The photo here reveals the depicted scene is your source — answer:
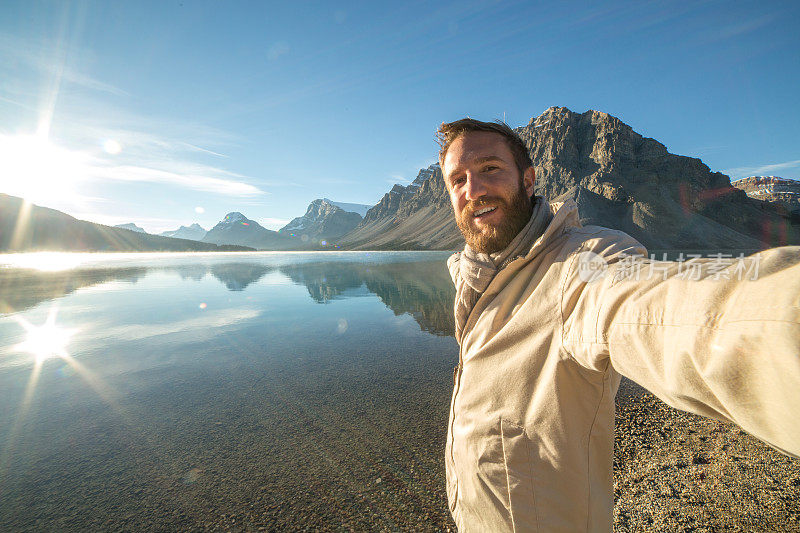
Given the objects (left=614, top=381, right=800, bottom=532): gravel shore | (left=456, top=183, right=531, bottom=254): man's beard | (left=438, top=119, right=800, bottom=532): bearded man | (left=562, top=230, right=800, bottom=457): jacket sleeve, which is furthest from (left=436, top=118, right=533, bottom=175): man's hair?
(left=614, top=381, right=800, bottom=532): gravel shore

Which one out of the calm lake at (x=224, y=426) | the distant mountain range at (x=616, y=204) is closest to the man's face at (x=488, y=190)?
the calm lake at (x=224, y=426)

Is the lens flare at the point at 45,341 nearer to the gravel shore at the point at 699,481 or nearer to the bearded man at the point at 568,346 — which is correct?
the bearded man at the point at 568,346

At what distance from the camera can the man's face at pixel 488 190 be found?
240 cm

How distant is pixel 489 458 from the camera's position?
1913 millimetres

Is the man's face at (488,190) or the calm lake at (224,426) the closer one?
the man's face at (488,190)

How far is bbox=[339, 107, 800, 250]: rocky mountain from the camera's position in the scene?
10215cm

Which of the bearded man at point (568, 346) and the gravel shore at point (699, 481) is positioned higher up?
the bearded man at point (568, 346)

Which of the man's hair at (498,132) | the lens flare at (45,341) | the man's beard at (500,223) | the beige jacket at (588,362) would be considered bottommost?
the lens flare at (45,341)

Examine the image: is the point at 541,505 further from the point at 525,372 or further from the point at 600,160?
the point at 600,160

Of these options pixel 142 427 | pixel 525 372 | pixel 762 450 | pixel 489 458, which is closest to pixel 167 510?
pixel 142 427

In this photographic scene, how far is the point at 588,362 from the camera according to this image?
1441 mm

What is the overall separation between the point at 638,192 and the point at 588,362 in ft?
500

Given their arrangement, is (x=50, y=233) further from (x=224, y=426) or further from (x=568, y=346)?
(x=568, y=346)

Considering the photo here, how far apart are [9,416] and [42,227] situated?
224 metres
